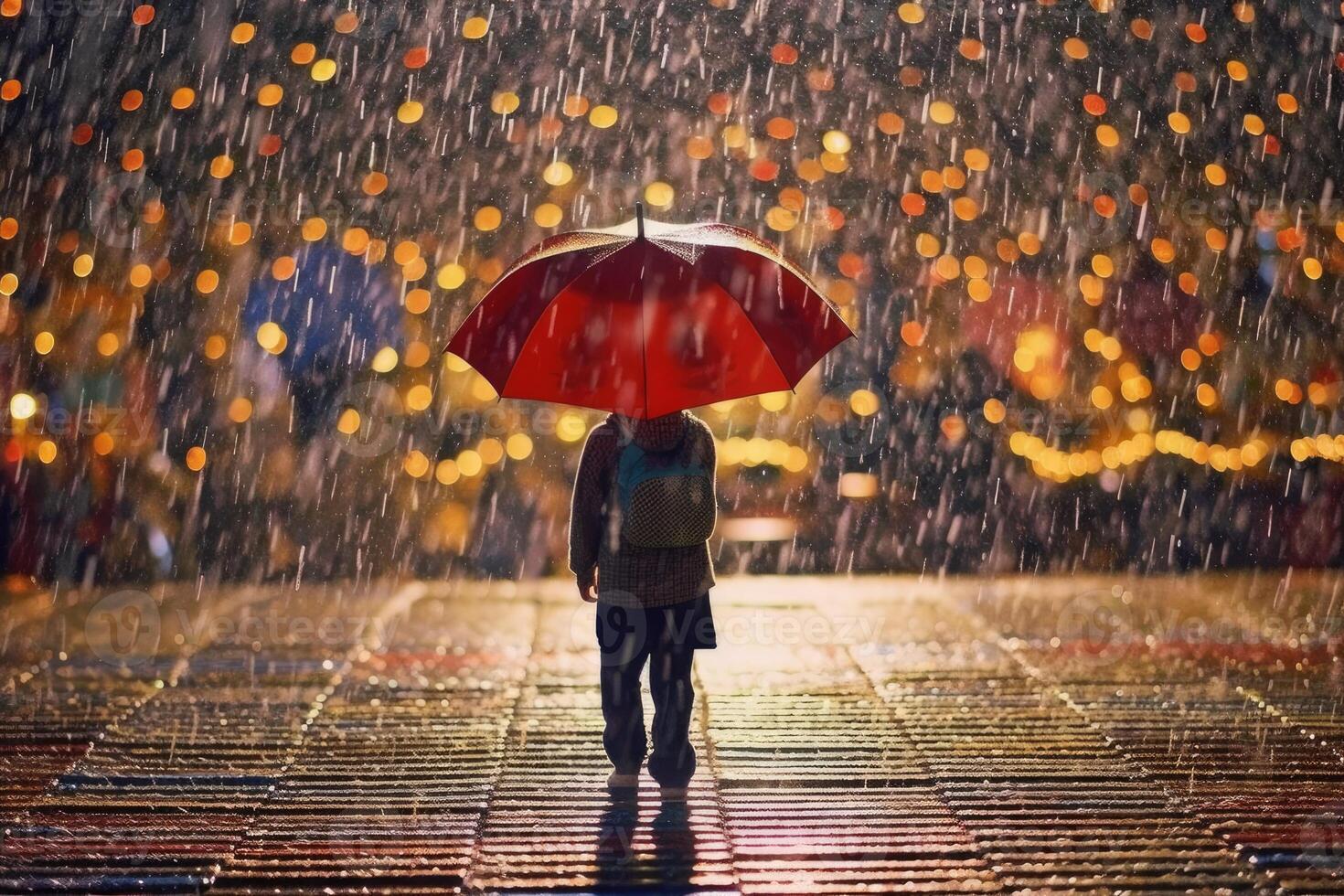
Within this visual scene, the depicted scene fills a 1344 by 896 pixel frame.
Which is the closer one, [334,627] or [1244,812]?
[1244,812]

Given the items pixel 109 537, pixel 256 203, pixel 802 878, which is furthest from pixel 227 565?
pixel 802 878

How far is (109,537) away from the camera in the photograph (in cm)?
1067

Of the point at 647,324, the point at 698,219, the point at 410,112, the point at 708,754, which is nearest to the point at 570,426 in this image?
the point at 698,219

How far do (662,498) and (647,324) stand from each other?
1.62 feet

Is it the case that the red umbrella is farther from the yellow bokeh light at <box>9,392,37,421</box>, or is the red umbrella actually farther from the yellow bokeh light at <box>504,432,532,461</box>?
the yellow bokeh light at <box>9,392,37,421</box>

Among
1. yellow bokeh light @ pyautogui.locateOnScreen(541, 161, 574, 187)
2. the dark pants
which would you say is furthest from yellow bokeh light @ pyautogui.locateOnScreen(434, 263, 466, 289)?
the dark pants

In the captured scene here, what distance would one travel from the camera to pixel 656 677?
15.4ft

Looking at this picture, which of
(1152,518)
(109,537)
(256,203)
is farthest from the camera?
(1152,518)

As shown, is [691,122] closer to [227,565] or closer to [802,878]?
[227,565]

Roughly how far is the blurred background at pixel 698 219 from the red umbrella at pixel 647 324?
436cm

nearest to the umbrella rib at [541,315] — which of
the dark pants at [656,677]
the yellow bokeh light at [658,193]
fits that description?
the dark pants at [656,677]

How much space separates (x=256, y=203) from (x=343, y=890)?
6.86 meters

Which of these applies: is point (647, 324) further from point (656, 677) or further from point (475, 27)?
point (475, 27)

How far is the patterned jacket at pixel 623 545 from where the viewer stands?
455 cm
